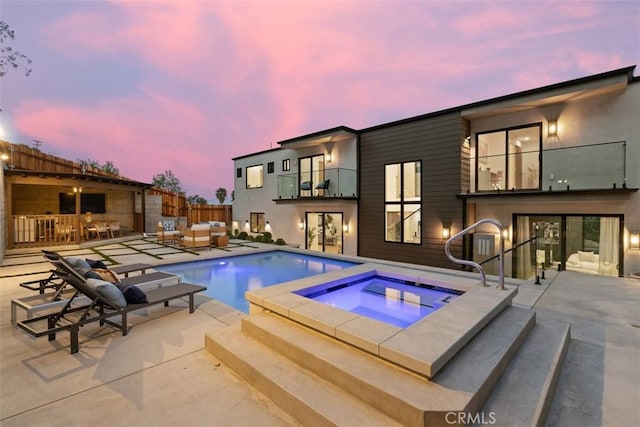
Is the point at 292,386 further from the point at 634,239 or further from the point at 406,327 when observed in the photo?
the point at 634,239

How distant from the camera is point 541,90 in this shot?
7.93 meters

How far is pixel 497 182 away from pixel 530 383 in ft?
25.4

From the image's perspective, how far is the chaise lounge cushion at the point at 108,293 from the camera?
3.92 metres

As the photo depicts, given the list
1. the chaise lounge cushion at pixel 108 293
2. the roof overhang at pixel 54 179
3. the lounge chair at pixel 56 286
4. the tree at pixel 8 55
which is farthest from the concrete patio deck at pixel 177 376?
the roof overhang at pixel 54 179

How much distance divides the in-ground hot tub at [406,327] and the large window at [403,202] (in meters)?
6.33

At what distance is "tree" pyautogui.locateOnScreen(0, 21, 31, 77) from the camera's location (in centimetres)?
528

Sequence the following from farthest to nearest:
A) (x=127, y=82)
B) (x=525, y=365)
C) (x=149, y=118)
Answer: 1. (x=149, y=118)
2. (x=127, y=82)
3. (x=525, y=365)

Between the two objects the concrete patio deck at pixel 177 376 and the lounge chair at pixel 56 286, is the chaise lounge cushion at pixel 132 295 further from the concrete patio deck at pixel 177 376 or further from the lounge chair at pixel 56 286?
the concrete patio deck at pixel 177 376

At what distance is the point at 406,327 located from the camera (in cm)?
319

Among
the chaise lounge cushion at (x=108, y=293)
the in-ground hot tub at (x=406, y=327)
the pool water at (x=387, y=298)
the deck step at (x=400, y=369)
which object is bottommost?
the pool water at (x=387, y=298)

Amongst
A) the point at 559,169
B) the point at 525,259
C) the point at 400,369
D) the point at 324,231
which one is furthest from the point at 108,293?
the point at 324,231

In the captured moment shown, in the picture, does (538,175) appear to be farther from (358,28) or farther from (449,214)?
(358,28)

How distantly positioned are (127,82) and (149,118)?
11099 millimetres

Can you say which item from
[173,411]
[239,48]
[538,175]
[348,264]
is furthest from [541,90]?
[239,48]
